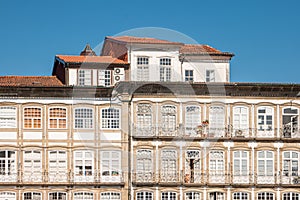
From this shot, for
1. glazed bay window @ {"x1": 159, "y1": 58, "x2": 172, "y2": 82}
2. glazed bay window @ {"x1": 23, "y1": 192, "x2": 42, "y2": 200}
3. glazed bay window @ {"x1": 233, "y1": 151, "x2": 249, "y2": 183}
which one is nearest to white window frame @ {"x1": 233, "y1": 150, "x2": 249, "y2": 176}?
glazed bay window @ {"x1": 233, "y1": 151, "x2": 249, "y2": 183}

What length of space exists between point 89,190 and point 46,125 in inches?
192

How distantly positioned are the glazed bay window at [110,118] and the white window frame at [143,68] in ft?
10.7

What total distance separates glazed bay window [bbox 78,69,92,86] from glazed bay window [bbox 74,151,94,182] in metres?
4.80

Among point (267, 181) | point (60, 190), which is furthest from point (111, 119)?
point (267, 181)

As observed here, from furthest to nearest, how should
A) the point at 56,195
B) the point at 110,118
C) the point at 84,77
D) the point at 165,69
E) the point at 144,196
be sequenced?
the point at 165,69 → the point at 84,77 → the point at 110,118 → the point at 144,196 → the point at 56,195

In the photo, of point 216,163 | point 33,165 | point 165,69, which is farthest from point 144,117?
point 33,165

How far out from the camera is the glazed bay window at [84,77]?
2088 inches

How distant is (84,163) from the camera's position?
5109cm

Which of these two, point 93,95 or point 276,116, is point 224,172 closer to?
point 276,116

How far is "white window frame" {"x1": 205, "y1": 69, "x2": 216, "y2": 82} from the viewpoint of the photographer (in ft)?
179

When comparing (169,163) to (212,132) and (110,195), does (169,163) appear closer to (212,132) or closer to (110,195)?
(212,132)

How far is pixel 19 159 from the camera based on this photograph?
50469 millimetres

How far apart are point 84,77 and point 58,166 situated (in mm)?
6204

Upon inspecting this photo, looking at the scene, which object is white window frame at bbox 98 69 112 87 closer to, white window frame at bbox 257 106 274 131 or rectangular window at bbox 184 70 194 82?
rectangular window at bbox 184 70 194 82
